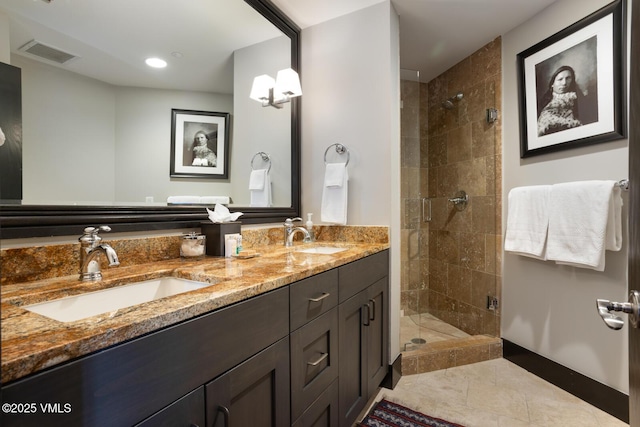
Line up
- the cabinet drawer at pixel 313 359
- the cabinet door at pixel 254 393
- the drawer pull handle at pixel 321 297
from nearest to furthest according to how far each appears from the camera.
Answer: the cabinet door at pixel 254 393
the cabinet drawer at pixel 313 359
the drawer pull handle at pixel 321 297

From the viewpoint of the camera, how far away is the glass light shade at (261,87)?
1.89m

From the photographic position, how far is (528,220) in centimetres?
204

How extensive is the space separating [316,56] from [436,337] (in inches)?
91.8

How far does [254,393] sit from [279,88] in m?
1.76

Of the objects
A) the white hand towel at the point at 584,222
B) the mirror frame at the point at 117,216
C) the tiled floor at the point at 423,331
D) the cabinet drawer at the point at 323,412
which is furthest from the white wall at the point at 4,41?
the white hand towel at the point at 584,222

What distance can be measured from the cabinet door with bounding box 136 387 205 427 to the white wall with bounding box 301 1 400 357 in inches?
57.5

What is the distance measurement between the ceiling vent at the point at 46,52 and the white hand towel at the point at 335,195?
1379 millimetres

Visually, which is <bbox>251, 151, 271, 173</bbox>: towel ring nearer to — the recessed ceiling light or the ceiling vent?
the recessed ceiling light

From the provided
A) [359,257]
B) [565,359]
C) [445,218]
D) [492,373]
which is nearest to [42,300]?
[359,257]

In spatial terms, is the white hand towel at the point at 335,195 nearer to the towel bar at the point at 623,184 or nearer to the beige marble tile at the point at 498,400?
the beige marble tile at the point at 498,400

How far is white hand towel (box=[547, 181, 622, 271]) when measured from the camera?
162cm

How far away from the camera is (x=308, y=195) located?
224 centimetres

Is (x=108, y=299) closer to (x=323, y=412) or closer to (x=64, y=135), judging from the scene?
(x=64, y=135)

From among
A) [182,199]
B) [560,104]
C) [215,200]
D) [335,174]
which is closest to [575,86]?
[560,104]
